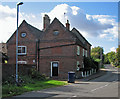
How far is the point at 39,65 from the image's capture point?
29.6 meters

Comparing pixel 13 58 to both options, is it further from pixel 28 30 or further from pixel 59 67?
pixel 59 67

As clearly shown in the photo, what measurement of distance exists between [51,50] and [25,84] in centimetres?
1339

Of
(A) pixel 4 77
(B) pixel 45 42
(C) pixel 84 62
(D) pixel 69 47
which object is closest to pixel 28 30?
(B) pixel 45 42

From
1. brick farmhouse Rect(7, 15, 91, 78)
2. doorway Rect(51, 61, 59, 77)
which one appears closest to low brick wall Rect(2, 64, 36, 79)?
brick farmhouse Rect(7, 15, 91, 78)

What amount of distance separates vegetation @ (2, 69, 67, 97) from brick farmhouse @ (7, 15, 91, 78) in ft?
21.6

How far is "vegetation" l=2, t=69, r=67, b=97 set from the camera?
12.1m

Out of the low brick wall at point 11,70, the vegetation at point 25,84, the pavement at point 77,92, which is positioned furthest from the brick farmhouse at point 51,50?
the pavement at point 77,92

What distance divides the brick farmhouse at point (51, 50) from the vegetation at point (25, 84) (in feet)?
21.6

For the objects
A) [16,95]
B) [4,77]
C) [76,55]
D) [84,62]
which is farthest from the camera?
[84,62]

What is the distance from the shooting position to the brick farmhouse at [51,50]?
1103 inches

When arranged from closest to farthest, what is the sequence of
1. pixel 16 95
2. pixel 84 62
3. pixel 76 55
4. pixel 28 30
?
pixel 16 95
pixel 76 55
pixel 28 30
pixel 84 62

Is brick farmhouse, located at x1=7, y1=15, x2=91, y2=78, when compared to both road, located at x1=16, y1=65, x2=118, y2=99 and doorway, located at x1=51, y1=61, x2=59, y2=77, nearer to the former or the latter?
doorway, located at x1=51, y1=61, x2=59, y2=77

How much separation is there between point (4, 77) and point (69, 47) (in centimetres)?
1376

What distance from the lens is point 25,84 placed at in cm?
1620
